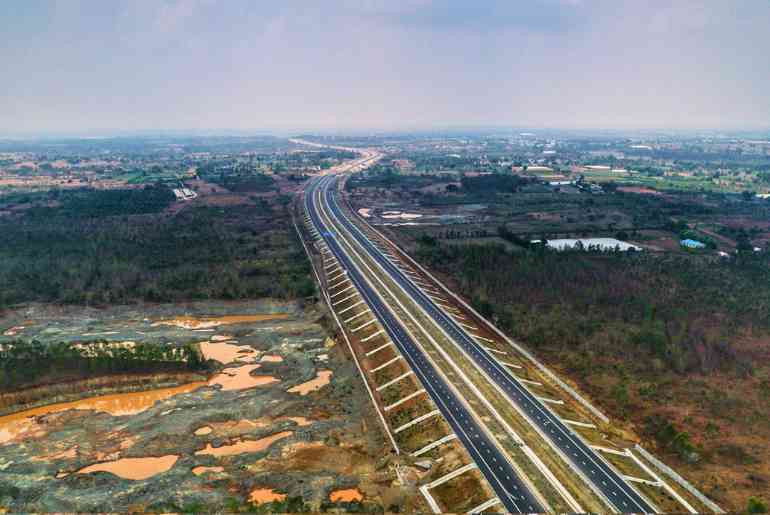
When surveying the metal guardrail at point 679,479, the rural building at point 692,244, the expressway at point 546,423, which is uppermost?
the rural building at point 692,244

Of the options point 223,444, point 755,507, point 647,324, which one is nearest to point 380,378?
point 223,444

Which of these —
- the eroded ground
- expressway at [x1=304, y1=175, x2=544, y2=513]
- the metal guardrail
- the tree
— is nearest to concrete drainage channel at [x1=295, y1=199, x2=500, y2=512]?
expressway at [x1=304, y1=175, x2=544, y2=513]

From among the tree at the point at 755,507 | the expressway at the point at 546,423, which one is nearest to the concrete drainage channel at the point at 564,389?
the expressway at the point at 546,423

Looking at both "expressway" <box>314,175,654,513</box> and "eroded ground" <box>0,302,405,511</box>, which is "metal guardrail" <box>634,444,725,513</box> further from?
"eroded ground" <box>0,302,405,511</box>

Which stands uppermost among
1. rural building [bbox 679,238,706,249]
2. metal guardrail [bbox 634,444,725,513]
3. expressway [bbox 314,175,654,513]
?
rural building [bbox 679,238,706,249]

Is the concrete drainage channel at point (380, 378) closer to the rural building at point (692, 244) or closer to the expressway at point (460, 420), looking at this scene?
the expressway at point (460, 420)

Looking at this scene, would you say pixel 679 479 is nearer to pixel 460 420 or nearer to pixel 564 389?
pixel 564 389

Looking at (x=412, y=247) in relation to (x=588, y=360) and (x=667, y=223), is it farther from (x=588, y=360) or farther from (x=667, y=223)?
(x=667, y=223)

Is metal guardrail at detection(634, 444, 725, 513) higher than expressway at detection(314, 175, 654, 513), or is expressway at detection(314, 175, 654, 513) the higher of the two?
expressway at detection(314, 175, 654, 513)

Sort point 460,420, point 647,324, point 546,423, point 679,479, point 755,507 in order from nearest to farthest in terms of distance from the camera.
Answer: point 755,507, point 679,479, point 546,423, point 460,420, point 647,324
